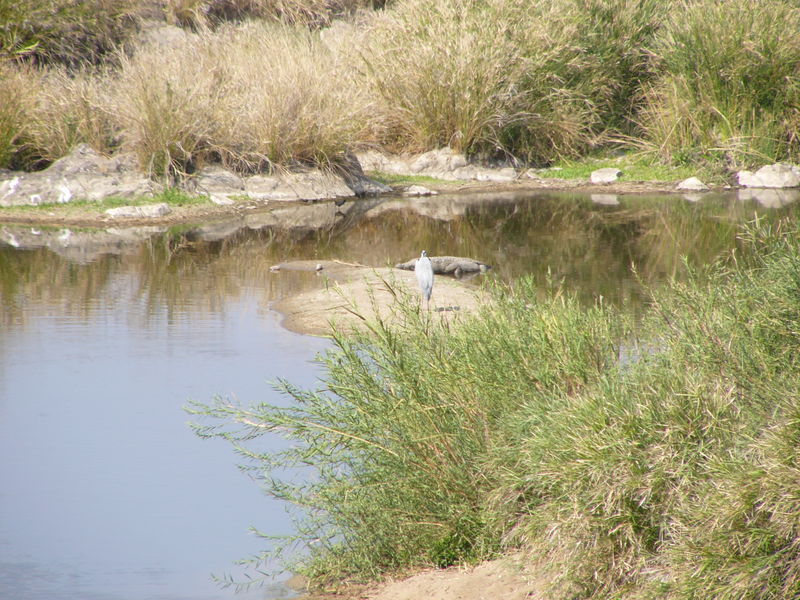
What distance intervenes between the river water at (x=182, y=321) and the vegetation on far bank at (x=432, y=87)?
1862 millimetres

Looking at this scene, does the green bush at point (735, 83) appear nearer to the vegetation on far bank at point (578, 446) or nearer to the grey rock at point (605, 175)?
the grey rock at point (605, 175)

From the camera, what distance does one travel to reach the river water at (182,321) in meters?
5.59

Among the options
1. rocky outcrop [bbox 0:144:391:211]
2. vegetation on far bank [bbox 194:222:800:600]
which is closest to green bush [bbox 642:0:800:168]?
rocky outcrop [bbox 0:144:391:211]

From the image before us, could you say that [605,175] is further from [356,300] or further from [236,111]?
[356,300]

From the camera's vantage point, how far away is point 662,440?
3.90 meters

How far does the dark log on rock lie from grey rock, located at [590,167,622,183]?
8883 mm

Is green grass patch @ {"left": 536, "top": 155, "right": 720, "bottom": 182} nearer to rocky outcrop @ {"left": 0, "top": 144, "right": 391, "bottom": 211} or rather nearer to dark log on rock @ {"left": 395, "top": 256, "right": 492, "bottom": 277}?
rocky outcrop @ {"left": 0, "top": 144, "right": 391, "bottom": 211}

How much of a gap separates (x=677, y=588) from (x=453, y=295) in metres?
7.04

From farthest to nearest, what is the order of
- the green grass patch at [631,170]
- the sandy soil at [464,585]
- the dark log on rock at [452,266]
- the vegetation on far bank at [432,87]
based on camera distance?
the green grass patch at [631,170]
the vegetation on far bank at [432,87]
the dark log on rock at [452,266]
the sandy soil at [464,585]

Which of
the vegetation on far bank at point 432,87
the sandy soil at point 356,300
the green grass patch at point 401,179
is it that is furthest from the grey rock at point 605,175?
the sandy soil at point 356,300

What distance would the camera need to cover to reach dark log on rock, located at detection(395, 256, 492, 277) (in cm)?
1216

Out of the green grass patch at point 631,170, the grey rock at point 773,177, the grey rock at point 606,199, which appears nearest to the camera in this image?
the grey rock at point 606,199

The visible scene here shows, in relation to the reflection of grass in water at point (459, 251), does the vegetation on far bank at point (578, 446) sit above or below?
above

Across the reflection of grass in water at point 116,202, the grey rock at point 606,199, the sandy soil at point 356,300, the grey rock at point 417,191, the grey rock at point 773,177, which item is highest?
the sandy soil at point 356,300
